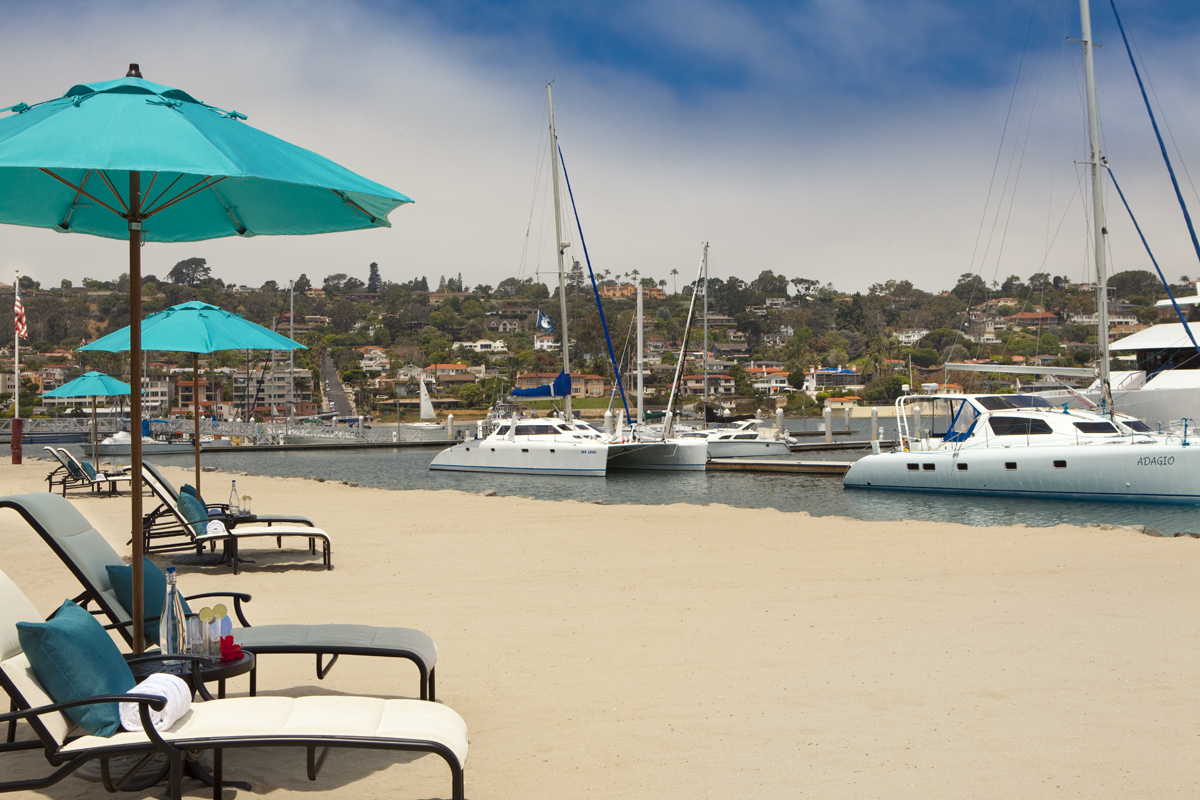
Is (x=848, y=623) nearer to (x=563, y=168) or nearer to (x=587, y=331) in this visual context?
(x=563, y=168)

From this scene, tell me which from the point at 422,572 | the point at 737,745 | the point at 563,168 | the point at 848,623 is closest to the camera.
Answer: the point at 737,745

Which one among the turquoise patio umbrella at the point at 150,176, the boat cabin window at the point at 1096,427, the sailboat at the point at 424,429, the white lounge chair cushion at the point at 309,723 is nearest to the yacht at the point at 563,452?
the boat cabin window at the point at 1096,427

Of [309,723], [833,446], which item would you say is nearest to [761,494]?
[833,446]

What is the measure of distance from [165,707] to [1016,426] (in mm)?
21650

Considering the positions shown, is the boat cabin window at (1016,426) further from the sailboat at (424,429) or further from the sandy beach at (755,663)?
the sailboat at (424,429)

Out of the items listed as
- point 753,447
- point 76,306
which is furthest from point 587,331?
point 76,306

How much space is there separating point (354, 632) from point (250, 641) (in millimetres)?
453

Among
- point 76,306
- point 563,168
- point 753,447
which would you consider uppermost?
point 76,306

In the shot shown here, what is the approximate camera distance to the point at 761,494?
2366 cm

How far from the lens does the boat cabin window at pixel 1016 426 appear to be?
827 inches

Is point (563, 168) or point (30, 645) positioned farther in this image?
point (563, 168)

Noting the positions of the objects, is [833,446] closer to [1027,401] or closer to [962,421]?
[962,421]

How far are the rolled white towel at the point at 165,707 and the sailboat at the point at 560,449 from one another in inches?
987

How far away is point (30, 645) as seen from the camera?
2994 mm
